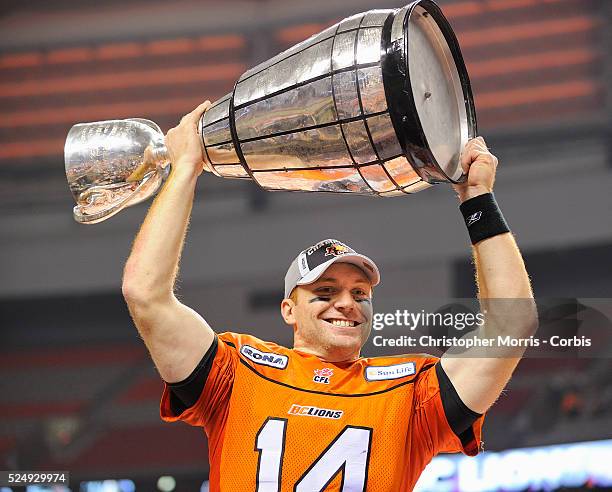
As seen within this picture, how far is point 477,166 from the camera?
1.56 meters

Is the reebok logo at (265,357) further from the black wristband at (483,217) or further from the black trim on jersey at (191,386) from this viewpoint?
the black wristband at (483,217)

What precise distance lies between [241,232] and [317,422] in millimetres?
1317

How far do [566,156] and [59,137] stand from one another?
170cm

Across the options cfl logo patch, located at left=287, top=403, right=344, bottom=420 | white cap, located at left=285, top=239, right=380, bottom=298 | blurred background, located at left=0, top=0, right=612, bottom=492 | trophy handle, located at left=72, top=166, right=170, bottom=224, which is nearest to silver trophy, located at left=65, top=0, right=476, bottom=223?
trophy handle, located at left=72, top=166, right=170, bottom=224

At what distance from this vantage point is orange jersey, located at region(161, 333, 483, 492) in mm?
1653

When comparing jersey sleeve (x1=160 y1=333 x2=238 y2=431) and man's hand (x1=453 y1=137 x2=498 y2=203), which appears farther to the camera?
jersey sleeve (x1=160 y1=333 x2=238 y2=431)

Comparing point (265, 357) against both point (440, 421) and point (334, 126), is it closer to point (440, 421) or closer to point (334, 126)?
point (440, 421)

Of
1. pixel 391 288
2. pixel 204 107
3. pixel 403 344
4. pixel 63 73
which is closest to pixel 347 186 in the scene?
pixel 204 107

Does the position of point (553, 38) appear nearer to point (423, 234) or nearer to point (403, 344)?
point (423, 234)

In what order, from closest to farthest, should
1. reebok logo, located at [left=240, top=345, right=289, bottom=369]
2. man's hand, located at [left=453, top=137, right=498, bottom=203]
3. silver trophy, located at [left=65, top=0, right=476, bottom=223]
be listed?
silver trophy, located at [left=65, top=0, right=476, bottom=223] < man's hand, located at [left=453, top=137, right=498, bottom=203] < reebok logo, located at [left=240, top=345, right=289, bottom=369]

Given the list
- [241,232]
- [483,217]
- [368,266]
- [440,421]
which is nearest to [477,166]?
[483,217]

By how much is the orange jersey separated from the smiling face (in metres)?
0.04

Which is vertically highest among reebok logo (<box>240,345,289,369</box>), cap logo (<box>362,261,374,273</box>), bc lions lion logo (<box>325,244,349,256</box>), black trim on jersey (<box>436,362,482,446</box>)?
bc lions lion logo (<box>325,244,349,256</box>)

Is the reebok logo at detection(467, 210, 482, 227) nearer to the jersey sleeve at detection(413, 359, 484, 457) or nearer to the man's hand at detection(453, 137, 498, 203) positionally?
the man's hand at detection(453, 137, 498, 203)
